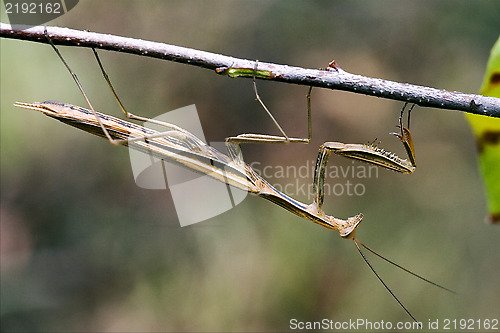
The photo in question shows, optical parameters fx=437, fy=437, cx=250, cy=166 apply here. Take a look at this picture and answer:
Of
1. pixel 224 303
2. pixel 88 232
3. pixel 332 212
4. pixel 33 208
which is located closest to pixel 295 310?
pixel 224 303

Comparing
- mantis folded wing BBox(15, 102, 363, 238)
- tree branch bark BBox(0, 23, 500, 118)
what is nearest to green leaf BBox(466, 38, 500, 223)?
tree branch bark BBox(0, 23, 500, 118)

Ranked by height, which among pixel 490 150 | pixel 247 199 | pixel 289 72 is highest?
pixel 289 72

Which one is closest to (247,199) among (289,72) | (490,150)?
(289,72)

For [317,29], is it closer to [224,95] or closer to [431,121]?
[224,95]
